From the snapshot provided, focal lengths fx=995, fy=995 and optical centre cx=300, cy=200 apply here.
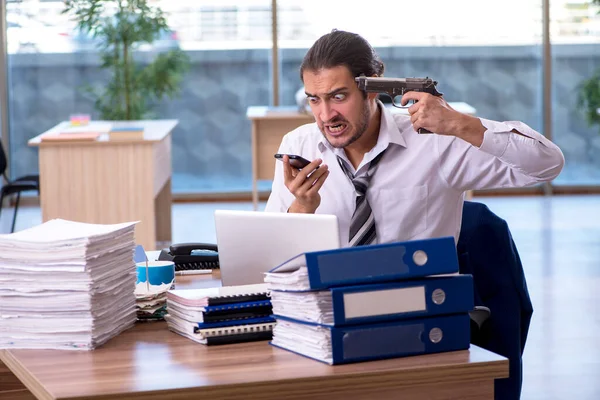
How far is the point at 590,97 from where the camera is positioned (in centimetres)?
940

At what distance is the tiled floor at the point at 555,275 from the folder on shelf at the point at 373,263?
221cm

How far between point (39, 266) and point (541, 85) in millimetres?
8119

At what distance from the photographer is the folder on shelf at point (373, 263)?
1.84 m

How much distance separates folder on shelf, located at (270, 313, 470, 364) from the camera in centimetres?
186

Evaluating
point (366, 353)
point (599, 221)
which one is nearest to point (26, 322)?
point (366, 353)

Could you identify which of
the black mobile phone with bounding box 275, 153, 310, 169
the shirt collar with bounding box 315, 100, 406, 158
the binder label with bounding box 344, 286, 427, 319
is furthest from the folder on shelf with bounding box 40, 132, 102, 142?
the binder label with bounding box 344, 286, 427, 319

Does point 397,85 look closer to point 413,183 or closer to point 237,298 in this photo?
point 413,183

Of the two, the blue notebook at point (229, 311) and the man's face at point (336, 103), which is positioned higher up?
the man's face at point (336, 103)

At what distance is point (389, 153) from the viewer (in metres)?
2.87

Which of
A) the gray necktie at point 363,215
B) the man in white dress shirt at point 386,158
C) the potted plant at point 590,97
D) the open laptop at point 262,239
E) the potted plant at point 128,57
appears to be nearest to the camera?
the open laptop at point 262,239

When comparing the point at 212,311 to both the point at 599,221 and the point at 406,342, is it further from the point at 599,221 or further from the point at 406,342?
the point at 599,221

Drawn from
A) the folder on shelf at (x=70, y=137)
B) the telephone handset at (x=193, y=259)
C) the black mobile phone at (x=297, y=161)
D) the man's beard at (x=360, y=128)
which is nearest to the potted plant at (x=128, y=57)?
the folder on shelf at (x=70, y=137)

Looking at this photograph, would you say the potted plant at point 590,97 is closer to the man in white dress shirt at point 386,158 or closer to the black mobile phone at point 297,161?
the man in white dress shirt at point 386,158

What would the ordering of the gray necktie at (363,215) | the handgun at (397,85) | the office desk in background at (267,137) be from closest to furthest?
the handgun at (397,85) → the gray necktie at (363,215) → the office desk in background at (267,137)
